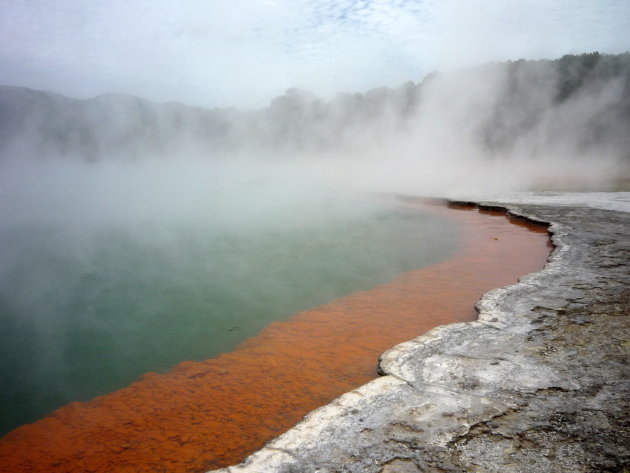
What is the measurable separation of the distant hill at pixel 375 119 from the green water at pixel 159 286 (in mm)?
9028

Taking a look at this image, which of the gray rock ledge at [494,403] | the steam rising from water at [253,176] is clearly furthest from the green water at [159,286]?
the gray rock ledge at [494,403]

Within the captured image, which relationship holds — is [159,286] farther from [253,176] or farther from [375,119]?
[375,119]

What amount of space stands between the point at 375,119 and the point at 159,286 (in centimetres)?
1497

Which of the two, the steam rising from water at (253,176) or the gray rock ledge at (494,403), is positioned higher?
the steam rising from water at (253,176)

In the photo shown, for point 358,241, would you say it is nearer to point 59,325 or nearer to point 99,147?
point 59,325

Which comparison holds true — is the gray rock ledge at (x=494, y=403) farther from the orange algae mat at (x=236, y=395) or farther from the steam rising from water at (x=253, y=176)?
the steam rising from water at (x=253, y=176)

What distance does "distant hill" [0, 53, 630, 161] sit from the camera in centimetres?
1267

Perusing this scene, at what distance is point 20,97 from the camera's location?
23984mm

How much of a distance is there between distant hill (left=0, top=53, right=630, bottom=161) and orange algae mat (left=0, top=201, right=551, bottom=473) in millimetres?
10973

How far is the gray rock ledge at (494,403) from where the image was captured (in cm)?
119

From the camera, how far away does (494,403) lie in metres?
1.45

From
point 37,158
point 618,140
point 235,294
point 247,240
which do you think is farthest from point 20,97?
point 618,140

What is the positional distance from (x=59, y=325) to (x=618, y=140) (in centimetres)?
1432

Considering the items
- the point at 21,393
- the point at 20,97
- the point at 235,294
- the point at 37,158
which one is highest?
the point at 20,97
